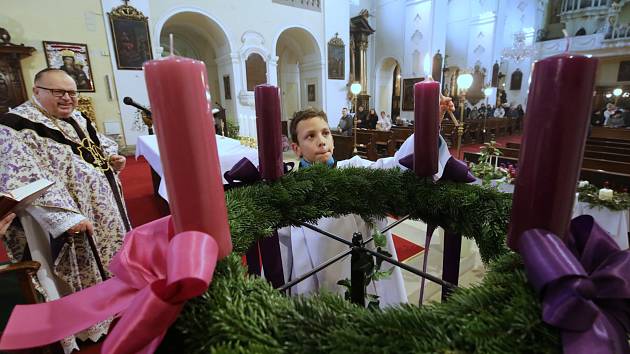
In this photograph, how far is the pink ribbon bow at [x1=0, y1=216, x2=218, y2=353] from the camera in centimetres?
32

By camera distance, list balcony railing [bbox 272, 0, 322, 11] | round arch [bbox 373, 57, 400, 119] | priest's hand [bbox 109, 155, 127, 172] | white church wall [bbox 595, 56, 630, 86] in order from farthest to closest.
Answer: white church wall [bbox 595, 56, 630, 86], round arch [bbox 373, 57, 400, 119], balcony railing [bbox 272, 0, 322, 11], priest's hand [bbox 109, 155, 127, 172]

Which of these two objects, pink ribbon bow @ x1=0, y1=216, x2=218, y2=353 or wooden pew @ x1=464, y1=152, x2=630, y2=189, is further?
wooden pew @ x1=464, y1=152, x2=630, y2=189

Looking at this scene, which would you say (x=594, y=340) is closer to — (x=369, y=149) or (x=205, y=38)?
(x=369, y=149)

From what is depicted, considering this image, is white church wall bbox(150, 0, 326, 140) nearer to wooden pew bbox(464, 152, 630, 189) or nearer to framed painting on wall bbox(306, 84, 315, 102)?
framed painting on wall bbox(306, 84, 315, 102)

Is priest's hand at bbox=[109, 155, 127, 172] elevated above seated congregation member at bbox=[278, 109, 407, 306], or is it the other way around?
priest's hand at bbox=[109, 155, 127, 172]

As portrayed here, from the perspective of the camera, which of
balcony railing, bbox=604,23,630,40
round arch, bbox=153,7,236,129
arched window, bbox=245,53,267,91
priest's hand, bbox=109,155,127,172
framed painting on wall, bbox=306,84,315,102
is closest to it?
priest's hand, bbox=109,155,127,172

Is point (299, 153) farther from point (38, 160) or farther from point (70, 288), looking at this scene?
point (70, 288)

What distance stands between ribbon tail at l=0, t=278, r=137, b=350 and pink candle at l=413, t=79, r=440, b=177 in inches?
24.8

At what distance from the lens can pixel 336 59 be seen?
430 inches

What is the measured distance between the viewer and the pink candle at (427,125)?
0.69 meters

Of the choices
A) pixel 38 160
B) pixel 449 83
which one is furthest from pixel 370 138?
pixel 449 83

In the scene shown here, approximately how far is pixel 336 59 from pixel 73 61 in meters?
7.60

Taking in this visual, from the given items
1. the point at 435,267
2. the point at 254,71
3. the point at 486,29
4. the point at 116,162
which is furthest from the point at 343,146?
the point at 486,29

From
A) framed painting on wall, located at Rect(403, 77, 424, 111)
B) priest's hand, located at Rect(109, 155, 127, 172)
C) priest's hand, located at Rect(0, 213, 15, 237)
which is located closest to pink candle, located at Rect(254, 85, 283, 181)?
priest's hand, located at Rect(0, 213, 15, 237)
